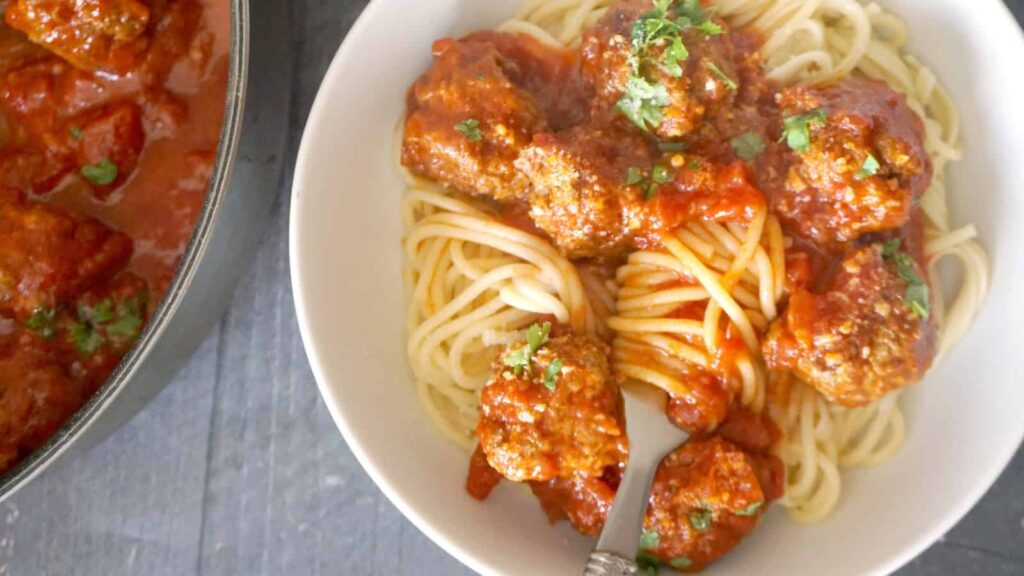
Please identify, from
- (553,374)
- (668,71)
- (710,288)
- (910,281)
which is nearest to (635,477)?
(553,374)

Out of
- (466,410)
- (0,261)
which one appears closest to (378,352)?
(466,410)

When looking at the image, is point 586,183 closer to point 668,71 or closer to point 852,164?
point 668,71

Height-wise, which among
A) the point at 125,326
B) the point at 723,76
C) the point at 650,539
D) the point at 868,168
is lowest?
the point at 650,539

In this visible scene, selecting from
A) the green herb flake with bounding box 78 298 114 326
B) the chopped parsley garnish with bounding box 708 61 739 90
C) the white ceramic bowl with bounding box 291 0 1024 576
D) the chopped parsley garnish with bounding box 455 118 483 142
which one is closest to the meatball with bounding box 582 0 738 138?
the chopped parsley garnish with bounding box 708 61 739 90

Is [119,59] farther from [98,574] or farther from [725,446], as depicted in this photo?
[725,446]

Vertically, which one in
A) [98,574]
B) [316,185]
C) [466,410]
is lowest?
[98,574]

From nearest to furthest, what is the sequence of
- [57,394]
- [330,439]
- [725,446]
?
[725,446]
[57,394]
[330,439]
